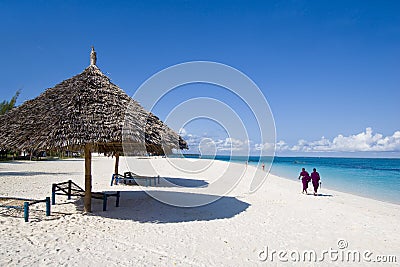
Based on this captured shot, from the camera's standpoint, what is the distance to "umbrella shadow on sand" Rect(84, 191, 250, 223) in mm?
6273

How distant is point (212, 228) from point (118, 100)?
3.66 m

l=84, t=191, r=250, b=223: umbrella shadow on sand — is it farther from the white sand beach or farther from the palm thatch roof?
the palm thatch roof

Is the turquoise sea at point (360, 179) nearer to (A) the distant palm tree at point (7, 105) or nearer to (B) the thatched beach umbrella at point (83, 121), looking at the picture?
(B) the thatched beach umbrella at point (83, 121)

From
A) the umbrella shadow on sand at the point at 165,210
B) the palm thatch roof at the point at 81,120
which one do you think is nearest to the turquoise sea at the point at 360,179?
the umbrella shadow on sand at the point at 165,210

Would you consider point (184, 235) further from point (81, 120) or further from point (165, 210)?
point (81, 120)

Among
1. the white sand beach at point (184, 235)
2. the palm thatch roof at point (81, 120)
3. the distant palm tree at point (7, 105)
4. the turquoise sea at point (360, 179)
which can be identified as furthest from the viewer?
the distant palm tree at point (7, 105)

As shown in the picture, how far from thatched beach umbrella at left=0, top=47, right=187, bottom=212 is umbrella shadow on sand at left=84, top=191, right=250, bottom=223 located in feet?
2.82

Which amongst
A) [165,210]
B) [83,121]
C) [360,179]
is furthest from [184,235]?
[360,179]

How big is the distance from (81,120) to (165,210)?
3.08 m

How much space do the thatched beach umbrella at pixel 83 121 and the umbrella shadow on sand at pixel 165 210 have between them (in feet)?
2.82

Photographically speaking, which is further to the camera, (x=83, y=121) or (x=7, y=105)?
(x=7, y=105)

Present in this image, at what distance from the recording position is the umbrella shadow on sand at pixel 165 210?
6.27 meters

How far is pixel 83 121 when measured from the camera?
5711mm

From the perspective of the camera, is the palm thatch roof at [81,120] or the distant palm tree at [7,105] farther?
the distant palm tree at [7,105]
